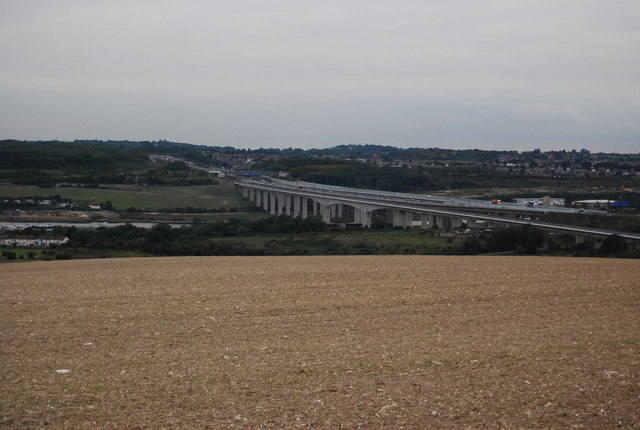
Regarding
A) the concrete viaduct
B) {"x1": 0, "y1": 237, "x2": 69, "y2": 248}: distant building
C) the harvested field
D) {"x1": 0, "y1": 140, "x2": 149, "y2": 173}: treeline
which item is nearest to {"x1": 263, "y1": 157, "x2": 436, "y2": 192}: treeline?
the concrete viaduct

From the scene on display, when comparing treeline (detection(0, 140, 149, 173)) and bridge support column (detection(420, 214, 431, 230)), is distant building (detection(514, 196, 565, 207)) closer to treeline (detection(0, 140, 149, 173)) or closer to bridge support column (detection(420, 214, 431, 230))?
bridge support column (detection(420, 214, 431, 230))

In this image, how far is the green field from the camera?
7506 cm

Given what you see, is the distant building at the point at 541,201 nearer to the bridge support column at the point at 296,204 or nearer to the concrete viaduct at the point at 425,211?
the concrete viaduct at the point at 425,211

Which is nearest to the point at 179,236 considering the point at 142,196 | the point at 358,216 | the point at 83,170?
the point at 358,216

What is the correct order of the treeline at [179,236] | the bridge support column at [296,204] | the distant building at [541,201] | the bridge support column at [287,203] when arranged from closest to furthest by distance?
the treeline at [179,236]
the distant building at [541,201]
the bridge support column at [296,204]
the bridge support column at [287,203]

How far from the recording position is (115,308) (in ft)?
48.8

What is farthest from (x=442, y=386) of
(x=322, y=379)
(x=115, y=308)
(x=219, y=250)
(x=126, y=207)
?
(x=126, y=207)

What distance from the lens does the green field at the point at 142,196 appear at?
7506cm

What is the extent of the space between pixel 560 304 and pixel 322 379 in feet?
24.1

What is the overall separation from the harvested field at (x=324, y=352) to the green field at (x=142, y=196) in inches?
2256

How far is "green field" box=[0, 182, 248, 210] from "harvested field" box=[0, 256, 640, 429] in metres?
57.3

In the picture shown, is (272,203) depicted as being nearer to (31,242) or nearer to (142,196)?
(142,196)

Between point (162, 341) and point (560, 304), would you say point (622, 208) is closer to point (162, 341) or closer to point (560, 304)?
point (560, 304)

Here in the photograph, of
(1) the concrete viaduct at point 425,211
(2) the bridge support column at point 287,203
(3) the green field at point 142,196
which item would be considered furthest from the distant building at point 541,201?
(3) the green field at point 142,196
